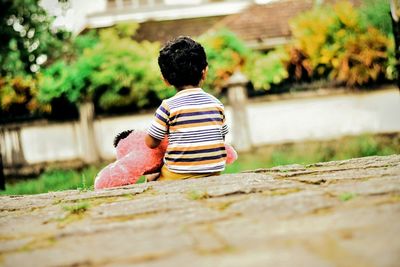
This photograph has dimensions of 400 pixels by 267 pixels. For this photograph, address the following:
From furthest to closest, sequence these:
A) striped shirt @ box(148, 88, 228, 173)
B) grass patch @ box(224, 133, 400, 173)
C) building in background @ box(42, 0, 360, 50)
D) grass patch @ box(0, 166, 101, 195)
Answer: building in background @ box(42, 0, 360, 50) < grass patch @ box(224, 133, 400, 173) < grass patch @ box(0, 166, 101, 195) < striped shirt @ box(148, 88, 228, 173)

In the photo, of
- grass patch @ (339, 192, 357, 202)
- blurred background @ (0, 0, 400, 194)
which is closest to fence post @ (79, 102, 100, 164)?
blurred background @ (0, 0, 400, 194)

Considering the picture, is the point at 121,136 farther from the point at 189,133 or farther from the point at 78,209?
the point at 78,209

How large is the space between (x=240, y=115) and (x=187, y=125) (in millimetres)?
5861

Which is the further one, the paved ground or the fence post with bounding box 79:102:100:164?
the fence post with bounding box 79:102:100:164

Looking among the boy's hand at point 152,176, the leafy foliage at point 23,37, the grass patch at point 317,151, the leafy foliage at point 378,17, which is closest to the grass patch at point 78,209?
the boy's hand at point 152,176

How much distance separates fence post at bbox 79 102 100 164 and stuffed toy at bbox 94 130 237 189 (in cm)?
579

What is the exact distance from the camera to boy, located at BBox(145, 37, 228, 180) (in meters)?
2.70

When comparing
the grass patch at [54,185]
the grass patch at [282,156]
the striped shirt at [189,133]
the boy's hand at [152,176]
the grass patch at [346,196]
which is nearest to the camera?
the grass patch at [346,196]

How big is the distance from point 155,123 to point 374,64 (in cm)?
673

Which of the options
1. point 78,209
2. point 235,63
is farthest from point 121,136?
point 235,63

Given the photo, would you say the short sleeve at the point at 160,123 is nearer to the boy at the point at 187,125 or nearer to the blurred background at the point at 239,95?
the boy at the point at 187,125

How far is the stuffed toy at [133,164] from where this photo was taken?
2830 millimetres

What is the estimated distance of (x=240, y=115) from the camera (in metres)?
8.47

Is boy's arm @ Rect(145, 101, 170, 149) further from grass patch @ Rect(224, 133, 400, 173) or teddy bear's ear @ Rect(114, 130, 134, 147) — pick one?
grass patch @ Rect(224, 133, 400, 173)
